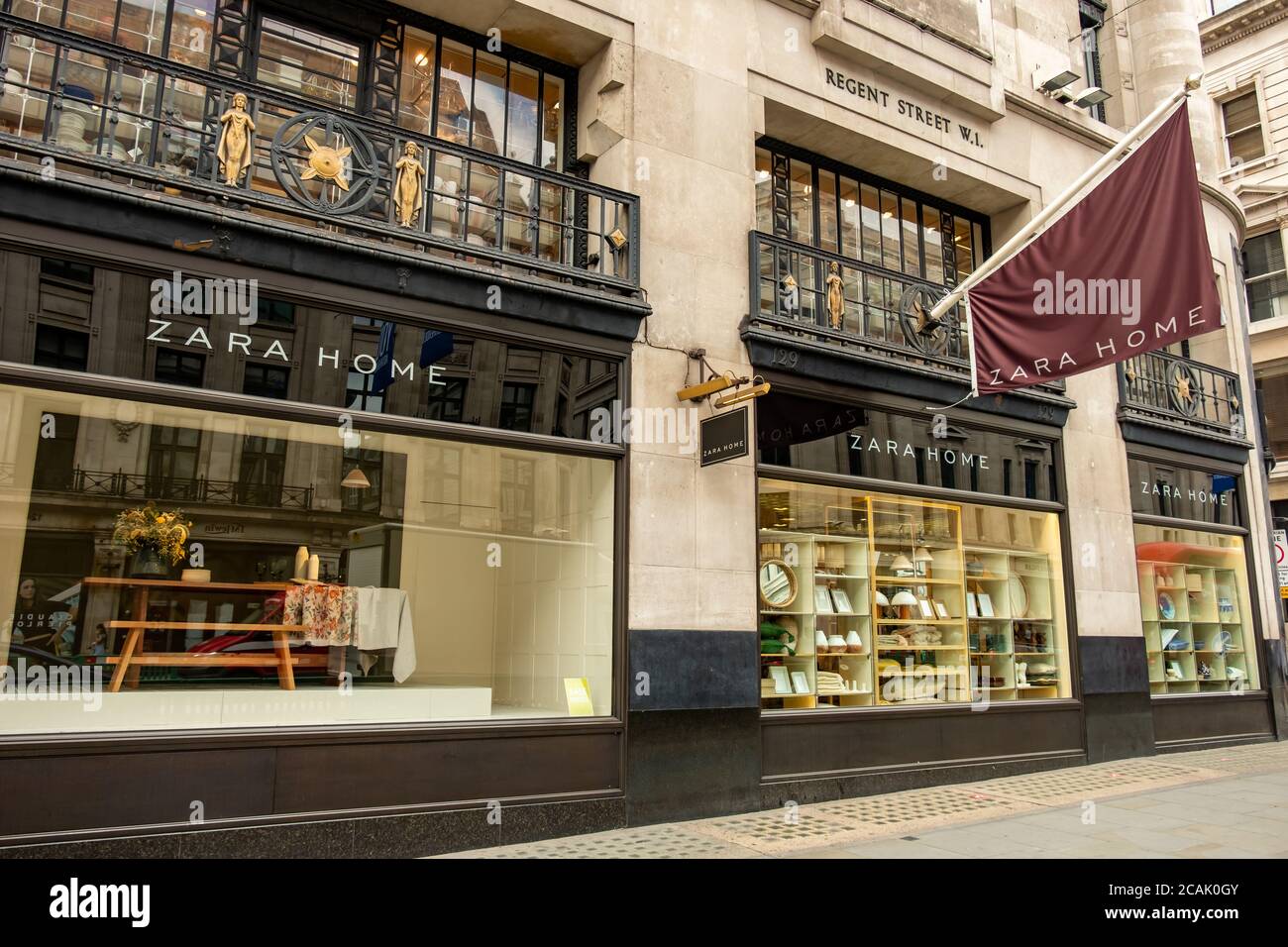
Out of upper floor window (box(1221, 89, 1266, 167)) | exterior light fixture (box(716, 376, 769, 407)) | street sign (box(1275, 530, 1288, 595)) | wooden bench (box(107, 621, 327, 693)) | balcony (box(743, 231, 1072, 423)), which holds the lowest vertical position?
wooden bench (box(107, 621, 327, 693))

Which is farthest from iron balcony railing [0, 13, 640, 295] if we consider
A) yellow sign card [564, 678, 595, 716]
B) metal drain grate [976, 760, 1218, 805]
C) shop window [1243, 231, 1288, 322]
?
shop window [1243, 231, 1288, 322]

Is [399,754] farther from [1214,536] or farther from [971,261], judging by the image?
[1214,536]

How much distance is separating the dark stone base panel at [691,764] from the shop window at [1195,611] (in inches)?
317

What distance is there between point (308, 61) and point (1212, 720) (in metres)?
15.8

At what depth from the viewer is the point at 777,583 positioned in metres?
10.9

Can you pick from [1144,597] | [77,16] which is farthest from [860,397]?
[77,16]

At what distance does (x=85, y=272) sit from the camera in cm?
739

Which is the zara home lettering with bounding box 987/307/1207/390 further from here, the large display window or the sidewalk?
the large display window

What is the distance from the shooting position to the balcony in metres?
10.9

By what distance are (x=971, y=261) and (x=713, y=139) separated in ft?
18.8

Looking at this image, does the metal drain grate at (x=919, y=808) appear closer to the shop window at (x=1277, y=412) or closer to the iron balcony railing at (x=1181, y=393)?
the iron balcony railing at (x=1181, y=393)

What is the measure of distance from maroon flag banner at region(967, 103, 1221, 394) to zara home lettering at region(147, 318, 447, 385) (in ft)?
20.7

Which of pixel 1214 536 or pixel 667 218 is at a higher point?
pixel 667 218

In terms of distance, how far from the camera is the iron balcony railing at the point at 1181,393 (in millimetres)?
15070
